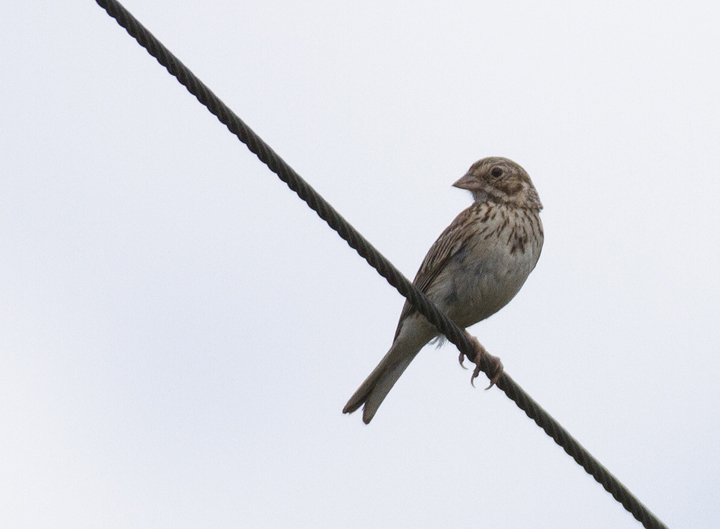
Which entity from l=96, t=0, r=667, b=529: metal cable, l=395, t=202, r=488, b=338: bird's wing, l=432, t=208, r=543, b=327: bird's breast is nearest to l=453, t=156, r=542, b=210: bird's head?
l=395, t=202, r=488, b=338: bird's wing

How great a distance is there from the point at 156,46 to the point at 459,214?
3543 mm

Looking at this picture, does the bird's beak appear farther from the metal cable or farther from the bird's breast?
the metal cable

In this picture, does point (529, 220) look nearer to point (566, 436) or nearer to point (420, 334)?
point (420, 334)

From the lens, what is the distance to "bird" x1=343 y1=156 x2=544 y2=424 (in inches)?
279

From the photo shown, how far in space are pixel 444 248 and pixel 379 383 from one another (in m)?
0.95

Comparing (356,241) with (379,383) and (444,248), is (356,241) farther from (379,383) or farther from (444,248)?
(379,383)

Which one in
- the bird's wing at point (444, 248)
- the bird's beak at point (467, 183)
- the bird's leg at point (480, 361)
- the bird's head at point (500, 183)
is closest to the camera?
the bird's leg at point (480, 361)

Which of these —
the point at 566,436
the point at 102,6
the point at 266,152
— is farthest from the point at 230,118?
the point at 566,436

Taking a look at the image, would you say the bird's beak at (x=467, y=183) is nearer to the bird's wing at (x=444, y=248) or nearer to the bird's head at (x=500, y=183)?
the bird's head at (x=500, y=183)

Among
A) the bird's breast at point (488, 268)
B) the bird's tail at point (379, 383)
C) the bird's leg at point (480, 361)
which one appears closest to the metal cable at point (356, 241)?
the bird's leg at point (480, 361)

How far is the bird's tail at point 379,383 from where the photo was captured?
7.49 m

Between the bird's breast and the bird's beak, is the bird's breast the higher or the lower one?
the lower one

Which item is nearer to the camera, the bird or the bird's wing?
the bird

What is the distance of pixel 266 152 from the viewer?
4.54 metres
